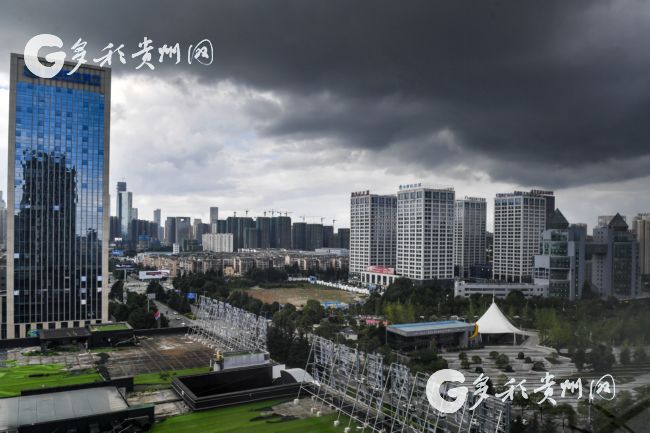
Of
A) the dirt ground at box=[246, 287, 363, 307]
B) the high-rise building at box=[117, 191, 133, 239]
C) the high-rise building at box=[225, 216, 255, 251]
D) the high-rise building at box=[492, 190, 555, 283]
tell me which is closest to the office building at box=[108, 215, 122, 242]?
the high-rise building at box=[117, 191, 133, 239]

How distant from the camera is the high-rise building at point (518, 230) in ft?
63.9

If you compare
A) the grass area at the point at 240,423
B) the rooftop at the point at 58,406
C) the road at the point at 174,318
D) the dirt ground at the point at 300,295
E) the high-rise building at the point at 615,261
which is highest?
the high-rise building at the point at 615,261

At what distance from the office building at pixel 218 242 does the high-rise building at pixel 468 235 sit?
1812cm

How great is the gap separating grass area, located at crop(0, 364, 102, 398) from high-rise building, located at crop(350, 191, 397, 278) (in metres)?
16.8

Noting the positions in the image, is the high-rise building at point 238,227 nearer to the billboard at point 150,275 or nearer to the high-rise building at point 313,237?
the high-rise building at point 313,237

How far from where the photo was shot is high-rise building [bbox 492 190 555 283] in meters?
19.5

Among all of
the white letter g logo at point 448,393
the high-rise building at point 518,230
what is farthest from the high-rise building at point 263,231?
the white letter g logo at point 448,393

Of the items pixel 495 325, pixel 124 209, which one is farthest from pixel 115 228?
pixel 495 325

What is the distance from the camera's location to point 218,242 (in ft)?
120

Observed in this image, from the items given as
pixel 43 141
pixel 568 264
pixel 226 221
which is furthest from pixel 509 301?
pixel 226 221

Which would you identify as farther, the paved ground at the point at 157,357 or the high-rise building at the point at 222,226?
the high-rise building at the point at 222,226

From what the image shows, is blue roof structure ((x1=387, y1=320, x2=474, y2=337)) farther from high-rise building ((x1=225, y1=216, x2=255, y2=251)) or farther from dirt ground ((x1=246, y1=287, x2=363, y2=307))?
high-rise building ((x1=225, y1=216, x2=255, y2=251))

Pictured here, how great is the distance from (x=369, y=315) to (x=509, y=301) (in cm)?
365

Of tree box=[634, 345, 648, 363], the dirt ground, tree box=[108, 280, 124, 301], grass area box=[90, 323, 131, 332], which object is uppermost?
tree box=[634, 345, 648, 363]
